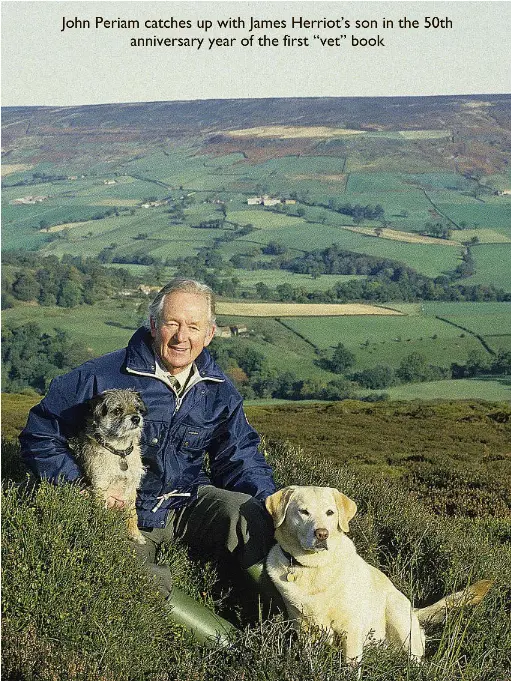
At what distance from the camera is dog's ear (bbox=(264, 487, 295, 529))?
12.0 feet

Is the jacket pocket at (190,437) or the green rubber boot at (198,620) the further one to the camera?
the jacket pocket at (190,437)

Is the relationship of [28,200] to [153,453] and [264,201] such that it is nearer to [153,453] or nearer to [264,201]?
[264,201]

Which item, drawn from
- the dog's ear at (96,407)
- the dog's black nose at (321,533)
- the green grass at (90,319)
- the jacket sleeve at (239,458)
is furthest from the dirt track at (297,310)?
the dog's black nose at (321,533)

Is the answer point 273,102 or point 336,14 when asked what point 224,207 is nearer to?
point 273,102

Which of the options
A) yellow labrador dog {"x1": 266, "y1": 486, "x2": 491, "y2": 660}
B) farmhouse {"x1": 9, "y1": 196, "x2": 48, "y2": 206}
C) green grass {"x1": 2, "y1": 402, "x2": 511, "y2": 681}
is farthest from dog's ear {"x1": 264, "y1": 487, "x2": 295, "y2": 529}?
farmhouse {"x1": 9, "y1": 196, "x2": 48, "y2": 206}

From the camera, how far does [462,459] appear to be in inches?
675

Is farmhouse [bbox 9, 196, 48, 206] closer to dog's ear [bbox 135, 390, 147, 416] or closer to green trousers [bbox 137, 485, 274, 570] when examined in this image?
green trousers [bbox 137, 485, 274, 570]

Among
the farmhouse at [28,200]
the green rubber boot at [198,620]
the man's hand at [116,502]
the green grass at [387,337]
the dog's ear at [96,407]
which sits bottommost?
the green grass at [387,337]

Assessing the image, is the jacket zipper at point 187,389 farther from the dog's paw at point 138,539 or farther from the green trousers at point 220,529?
the dog's paw at point 138,539

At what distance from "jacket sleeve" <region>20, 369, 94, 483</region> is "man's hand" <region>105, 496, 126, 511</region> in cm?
20

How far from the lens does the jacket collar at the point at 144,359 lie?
430cm

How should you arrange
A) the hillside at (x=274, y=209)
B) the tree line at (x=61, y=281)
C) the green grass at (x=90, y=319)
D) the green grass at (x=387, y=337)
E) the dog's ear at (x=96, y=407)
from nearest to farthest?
1. the dog's ear at (x=96, y=407)
2. the green grass at (x=387, y=337)
3. the hillside at (x=274, y=209)
4. the green grass at (x=90, y=319)
5. the tree line at (x=61, y=281)

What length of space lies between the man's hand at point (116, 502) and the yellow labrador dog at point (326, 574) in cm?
94

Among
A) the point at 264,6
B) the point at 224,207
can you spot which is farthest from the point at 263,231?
the point at 264,6
